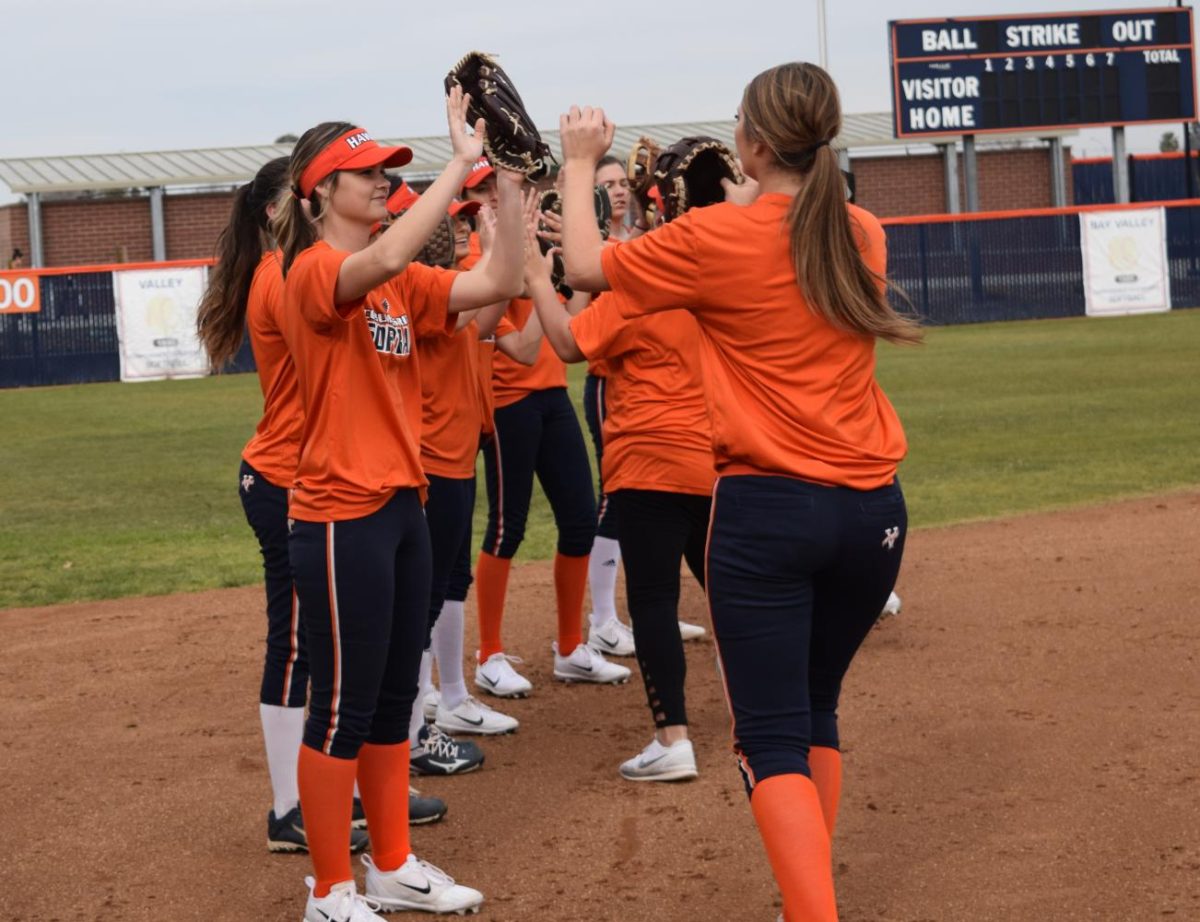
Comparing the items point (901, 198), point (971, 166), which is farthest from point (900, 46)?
point (901, 198)

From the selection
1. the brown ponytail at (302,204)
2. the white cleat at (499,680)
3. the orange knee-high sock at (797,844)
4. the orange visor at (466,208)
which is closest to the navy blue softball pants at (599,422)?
the white cleat at (499,680)

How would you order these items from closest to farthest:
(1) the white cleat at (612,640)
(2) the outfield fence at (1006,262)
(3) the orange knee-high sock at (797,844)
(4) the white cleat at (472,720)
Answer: (3) the orange knee-high sock at (797,844) → (4) the white cleat at (472,720) → (1) the white cleat at (612,640) → (2) the outfield fence at (1006,262)

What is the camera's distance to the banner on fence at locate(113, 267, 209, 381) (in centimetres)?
2250

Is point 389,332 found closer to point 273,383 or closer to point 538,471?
point 273,383

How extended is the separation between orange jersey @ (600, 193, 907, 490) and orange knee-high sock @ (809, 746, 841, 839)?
0.70 meters

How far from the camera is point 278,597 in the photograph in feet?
15.5

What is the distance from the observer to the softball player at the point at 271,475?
466cm

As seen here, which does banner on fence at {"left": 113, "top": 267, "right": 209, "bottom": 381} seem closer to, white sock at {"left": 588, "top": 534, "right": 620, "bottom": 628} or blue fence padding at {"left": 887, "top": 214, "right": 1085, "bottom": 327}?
blue fence padding at {"left": 887, "top": 214, "right": 1085, "bottom": 327}

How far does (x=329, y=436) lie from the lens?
3.93 m

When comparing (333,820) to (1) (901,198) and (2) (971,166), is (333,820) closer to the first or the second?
(2) (971,166)

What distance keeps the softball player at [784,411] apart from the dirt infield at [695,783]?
0.79 m

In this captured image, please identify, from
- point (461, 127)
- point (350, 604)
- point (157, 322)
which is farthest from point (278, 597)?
point (157, 322)

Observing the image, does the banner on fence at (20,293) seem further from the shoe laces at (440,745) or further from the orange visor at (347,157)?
the orange visor at (347,157)

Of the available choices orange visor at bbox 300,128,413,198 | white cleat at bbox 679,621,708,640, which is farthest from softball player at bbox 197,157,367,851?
white cleat at bbox 679,621,708,640
